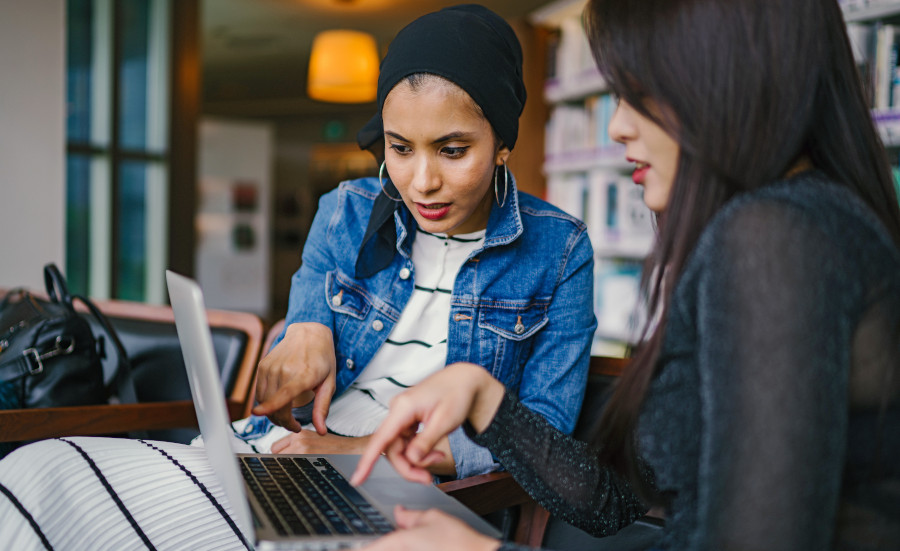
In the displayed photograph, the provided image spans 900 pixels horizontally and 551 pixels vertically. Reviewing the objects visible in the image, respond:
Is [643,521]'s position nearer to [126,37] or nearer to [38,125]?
[38,125]

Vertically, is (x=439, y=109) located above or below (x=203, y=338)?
above

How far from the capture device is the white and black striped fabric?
0.88 meters

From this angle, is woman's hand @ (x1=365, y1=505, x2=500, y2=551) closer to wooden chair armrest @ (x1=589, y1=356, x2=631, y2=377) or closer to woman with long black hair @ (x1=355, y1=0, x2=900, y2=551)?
woman with long black hair @ (x1=355, y1=0, x2=900, y2=551)

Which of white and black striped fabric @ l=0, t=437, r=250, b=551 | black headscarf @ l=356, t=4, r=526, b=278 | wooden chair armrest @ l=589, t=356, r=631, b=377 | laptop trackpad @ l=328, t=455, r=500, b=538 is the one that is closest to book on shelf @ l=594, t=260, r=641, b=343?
wooden chair armrest @ l=589, t=356, r=631, b=377

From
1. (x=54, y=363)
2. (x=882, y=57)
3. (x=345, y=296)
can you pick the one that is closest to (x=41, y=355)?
(x=54, y=363)

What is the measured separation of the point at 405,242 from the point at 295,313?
0.80 feet

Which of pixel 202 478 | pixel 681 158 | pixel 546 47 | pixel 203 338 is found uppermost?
pixel 546 47

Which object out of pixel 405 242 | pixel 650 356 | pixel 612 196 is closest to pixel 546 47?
pixel 612 196

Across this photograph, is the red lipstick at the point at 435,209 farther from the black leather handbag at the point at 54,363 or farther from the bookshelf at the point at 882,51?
the bookshelf at the point at 882,51

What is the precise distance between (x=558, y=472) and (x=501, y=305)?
361mm

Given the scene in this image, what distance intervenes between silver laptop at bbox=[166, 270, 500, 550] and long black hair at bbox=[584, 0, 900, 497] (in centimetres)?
31

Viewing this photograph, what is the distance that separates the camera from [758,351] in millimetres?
580

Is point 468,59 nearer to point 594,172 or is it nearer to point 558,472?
point 558,472

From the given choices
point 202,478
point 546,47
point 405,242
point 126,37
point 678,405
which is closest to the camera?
point 678,405
